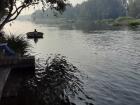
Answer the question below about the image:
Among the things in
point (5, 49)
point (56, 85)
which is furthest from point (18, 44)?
point (56, 85)

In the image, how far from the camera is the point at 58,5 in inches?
1441

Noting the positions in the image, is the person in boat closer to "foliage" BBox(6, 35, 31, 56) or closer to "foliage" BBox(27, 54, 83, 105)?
"foliage" BBox(27, 54, 83, 105)

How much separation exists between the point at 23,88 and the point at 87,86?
17.9 ft

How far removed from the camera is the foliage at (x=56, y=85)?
21797 millimetres

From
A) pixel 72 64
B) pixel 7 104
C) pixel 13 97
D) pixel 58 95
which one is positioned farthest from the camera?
pixel 72 64

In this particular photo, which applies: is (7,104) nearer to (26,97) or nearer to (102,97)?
(26,97)

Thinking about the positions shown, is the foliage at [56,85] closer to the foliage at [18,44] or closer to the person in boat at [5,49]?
the person in boat at [5,49]

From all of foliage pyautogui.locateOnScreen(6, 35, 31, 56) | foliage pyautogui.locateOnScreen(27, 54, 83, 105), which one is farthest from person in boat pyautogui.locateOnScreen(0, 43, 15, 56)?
foliage pyautogui.locateOnScreen(6, 35, 31, 56)

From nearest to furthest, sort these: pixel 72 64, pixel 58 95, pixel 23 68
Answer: pixel 58 95, pixel 23 68, pixel 72 64

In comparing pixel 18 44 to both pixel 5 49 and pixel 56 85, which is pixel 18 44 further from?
pixel 56 85

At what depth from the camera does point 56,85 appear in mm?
25672

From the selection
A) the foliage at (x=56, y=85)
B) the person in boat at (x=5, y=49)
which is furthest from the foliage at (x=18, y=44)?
the person in boat at (x=5, y=49)

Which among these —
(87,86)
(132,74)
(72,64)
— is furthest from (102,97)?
(72,64)

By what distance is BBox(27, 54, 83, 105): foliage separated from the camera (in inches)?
858
